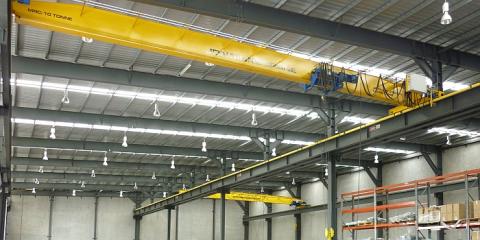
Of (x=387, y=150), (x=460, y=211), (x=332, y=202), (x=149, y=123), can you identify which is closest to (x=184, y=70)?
(x=149, y=123)

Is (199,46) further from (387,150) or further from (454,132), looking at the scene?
(387,150)

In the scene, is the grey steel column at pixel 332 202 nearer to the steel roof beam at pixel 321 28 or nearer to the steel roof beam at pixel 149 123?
the steel roof beam at pixel 321 28

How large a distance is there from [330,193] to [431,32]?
Answer: 7.88 meters

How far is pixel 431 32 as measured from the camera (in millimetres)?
15797

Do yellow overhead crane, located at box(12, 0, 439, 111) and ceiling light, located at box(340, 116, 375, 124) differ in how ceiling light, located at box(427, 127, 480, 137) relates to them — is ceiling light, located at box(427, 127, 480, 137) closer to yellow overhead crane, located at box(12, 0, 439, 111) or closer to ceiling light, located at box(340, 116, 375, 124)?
ceiling light, located at box(340, 116, 375, 124)

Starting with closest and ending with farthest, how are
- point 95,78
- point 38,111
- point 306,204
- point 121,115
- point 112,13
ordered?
point 112,13 < point 95,78 < point 38,111 < point 121,115 < point 306,204

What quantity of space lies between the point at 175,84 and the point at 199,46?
17.5 ft

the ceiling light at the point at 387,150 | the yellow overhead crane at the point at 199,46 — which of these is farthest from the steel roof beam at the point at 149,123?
the yellow overhead crane at the point at 199,46

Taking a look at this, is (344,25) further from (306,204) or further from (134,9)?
(306,204)

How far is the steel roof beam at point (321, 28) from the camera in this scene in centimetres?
1284

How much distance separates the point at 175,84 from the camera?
65.0ft

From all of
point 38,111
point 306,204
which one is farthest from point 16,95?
point 306,204

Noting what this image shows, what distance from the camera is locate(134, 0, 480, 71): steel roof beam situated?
42.1ft

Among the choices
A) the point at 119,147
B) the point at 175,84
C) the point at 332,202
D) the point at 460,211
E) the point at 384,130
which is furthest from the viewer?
the point at 119,147
